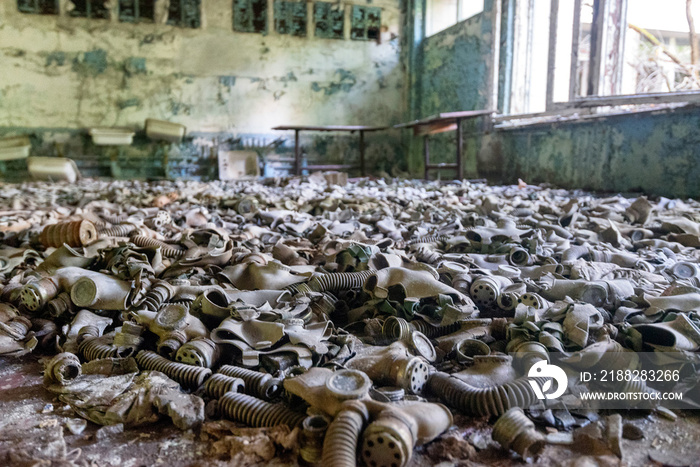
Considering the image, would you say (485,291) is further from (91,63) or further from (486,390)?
(91,63)

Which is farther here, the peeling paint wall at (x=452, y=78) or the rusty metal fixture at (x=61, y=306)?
the peeling paint wall at (x=452, y=78)

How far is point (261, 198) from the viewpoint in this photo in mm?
4340

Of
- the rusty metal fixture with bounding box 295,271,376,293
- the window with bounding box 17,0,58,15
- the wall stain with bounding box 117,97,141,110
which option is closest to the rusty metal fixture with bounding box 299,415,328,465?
the rusty metal fixture with bounding box 295,271,376,293

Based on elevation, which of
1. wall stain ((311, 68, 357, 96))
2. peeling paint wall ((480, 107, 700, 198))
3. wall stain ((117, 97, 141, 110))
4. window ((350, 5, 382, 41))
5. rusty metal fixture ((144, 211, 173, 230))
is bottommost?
rusty metal fixture ((144, 211, 173, 230))

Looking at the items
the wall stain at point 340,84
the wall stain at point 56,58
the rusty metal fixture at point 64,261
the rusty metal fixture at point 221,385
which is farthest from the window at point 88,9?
the rusty metal fixture at point 221,385

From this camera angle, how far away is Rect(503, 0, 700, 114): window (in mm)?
4883

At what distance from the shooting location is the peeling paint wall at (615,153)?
4734 millimetres

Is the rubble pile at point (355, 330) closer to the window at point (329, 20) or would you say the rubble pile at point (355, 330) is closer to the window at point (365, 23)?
the window at point (329, 20)

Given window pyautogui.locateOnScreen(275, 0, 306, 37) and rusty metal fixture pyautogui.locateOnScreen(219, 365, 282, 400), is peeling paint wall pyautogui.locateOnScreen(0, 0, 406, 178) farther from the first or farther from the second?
rusty metal fixture pyautogui.locateOnScreen(219, 365, 282, 400)

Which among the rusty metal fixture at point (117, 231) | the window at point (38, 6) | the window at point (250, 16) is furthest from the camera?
the window at point (250, 16)

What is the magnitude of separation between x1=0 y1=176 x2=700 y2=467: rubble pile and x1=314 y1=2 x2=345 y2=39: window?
7.66 metres

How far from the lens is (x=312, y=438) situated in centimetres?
91

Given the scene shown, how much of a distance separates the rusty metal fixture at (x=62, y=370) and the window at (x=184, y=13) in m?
8.72

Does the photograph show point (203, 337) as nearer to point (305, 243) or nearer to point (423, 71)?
point (305, 243)
